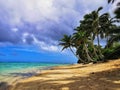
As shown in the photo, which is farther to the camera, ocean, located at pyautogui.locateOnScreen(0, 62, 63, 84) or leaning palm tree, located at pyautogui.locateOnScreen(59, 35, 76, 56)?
leaning palm tree, located at pyautogui.locateOnScreen(59, 35, 76, 56)

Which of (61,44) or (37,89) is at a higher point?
(61,44)

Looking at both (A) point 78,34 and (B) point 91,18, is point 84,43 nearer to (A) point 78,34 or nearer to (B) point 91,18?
(A) point 78,34

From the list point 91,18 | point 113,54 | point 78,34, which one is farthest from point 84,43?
point 113,54

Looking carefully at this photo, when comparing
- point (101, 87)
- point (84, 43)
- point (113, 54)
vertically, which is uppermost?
point (84, 43)

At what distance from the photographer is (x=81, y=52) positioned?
72250mm

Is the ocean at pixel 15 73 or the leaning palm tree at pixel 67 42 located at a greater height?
the leaning palm tree at pixel 67 42

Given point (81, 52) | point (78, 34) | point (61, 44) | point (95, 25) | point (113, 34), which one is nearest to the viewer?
point (113, 34)

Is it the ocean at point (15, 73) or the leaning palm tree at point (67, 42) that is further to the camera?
the leaning palm tree at point (67, 42)

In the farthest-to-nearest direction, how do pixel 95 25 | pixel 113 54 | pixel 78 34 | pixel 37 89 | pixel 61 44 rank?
1. pixel 61 44
2. pixel 78 34
3. pixel 95 25
4. pixel 113 54
5. pixel 37 89

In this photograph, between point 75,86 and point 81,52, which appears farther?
point 81,52

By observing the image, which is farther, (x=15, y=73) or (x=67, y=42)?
(x=67, y=42)

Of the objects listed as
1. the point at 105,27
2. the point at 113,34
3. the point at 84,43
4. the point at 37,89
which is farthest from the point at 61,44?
the point at 37,89

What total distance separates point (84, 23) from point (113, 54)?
10239 millimetres

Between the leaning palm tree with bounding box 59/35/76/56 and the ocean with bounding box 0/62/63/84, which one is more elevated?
the leaning palm tree with bounding box 59/35/76/56
